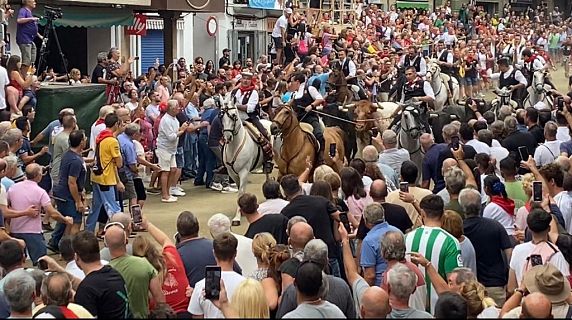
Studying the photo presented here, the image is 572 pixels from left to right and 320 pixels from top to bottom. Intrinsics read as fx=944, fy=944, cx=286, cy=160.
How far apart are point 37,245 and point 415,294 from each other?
517cm

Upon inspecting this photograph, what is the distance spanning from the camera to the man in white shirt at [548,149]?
12449 millimetres

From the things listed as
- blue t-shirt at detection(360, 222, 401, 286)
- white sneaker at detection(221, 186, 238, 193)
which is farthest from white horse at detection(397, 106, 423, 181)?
blue t-shirt at detection(360, 222, 401, 286)

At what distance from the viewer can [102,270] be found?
21.7 ft

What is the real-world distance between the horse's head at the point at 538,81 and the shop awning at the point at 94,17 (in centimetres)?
1061

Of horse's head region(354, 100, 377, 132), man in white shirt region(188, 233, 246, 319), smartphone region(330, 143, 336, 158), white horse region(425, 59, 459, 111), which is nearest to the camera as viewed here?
man in white shirt region(188, 233, 246, 319)

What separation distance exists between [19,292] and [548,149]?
8.31 m

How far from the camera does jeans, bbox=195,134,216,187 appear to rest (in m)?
18.1

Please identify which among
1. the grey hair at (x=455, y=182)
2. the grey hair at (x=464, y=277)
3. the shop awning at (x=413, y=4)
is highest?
the shop awning at (x=413, y=4)

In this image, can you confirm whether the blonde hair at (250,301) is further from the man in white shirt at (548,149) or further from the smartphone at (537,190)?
the man in white shirt at (548,149)

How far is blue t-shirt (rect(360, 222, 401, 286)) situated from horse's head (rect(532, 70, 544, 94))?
14.2 metres

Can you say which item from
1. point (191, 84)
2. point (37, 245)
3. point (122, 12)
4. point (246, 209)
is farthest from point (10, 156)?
point (122, 12)

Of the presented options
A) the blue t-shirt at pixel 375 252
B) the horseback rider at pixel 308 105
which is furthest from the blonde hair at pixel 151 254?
the horseback rider at pixel 308 105

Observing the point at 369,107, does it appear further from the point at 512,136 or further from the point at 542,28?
the point at 542,28

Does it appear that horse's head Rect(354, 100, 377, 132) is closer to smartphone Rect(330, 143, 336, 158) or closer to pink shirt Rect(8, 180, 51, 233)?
smartphone Rect(330, 143, 336, 158)
